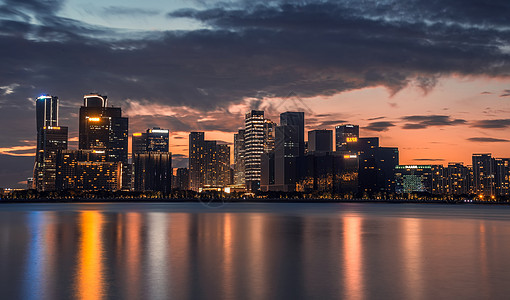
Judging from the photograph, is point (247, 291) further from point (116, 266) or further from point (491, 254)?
point (491, 254)

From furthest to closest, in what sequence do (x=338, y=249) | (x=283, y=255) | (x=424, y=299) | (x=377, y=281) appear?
(x=338, y=249), (x=283, y=255), (x=377, y=281), (x=424, y=299)

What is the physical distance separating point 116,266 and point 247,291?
13.6 metres

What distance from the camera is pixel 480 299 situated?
91.6 ft

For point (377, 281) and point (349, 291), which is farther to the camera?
point (377, 281)

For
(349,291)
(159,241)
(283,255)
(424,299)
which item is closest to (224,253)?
(283,255)

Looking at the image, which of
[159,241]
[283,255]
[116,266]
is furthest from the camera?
[159,241]

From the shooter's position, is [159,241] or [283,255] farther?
[159,241]

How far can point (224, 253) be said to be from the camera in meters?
48.4

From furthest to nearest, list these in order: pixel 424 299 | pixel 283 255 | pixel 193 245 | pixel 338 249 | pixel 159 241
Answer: pixel 159 241 → pixel 193 245 → pixel 338 249 → pixel 283 255 → pixel 424 299

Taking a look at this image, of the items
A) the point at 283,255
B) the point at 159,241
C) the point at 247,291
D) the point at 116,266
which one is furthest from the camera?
the point at 159,241

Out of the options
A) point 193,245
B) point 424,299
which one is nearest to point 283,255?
point 193,245

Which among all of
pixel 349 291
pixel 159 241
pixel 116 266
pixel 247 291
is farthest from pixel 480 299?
pixel 159 241

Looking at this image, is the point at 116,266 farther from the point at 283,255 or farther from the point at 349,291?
the point at 349,291

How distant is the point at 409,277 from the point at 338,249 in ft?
59.9
